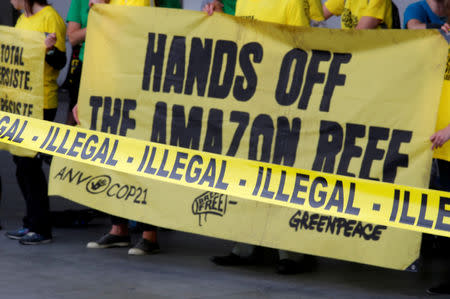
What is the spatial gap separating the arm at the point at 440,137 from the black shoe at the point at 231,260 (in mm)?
1731

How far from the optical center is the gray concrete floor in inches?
209

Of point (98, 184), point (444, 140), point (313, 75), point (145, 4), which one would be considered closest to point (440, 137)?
point (444, 140)

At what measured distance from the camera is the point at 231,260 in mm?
6117

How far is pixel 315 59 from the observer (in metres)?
5.55

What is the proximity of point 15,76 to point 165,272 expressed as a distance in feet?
7.30

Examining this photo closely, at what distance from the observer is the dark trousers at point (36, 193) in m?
6.82

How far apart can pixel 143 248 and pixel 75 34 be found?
1.94 metres

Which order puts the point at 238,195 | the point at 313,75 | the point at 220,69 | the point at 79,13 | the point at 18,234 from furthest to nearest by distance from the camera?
1. the point at 79,13
2. the point at 18,234
3. the point at 220,69
4. the point at 313,75
5. the point at 238,195

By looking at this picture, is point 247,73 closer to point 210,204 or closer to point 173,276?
point 210,204

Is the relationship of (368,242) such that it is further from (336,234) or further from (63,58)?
(63,58)

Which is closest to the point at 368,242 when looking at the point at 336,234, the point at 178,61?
the point at 336,234

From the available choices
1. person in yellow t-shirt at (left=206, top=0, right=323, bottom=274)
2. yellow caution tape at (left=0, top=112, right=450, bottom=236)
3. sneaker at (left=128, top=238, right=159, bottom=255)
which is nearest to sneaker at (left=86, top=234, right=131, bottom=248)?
sneaker at (left=128, top=238, right=159, bottom=255)

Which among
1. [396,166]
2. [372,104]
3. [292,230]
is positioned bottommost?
[292,230]

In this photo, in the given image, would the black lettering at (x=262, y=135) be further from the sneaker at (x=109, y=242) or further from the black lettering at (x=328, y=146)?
the sneaker at (x=109, y=242)
